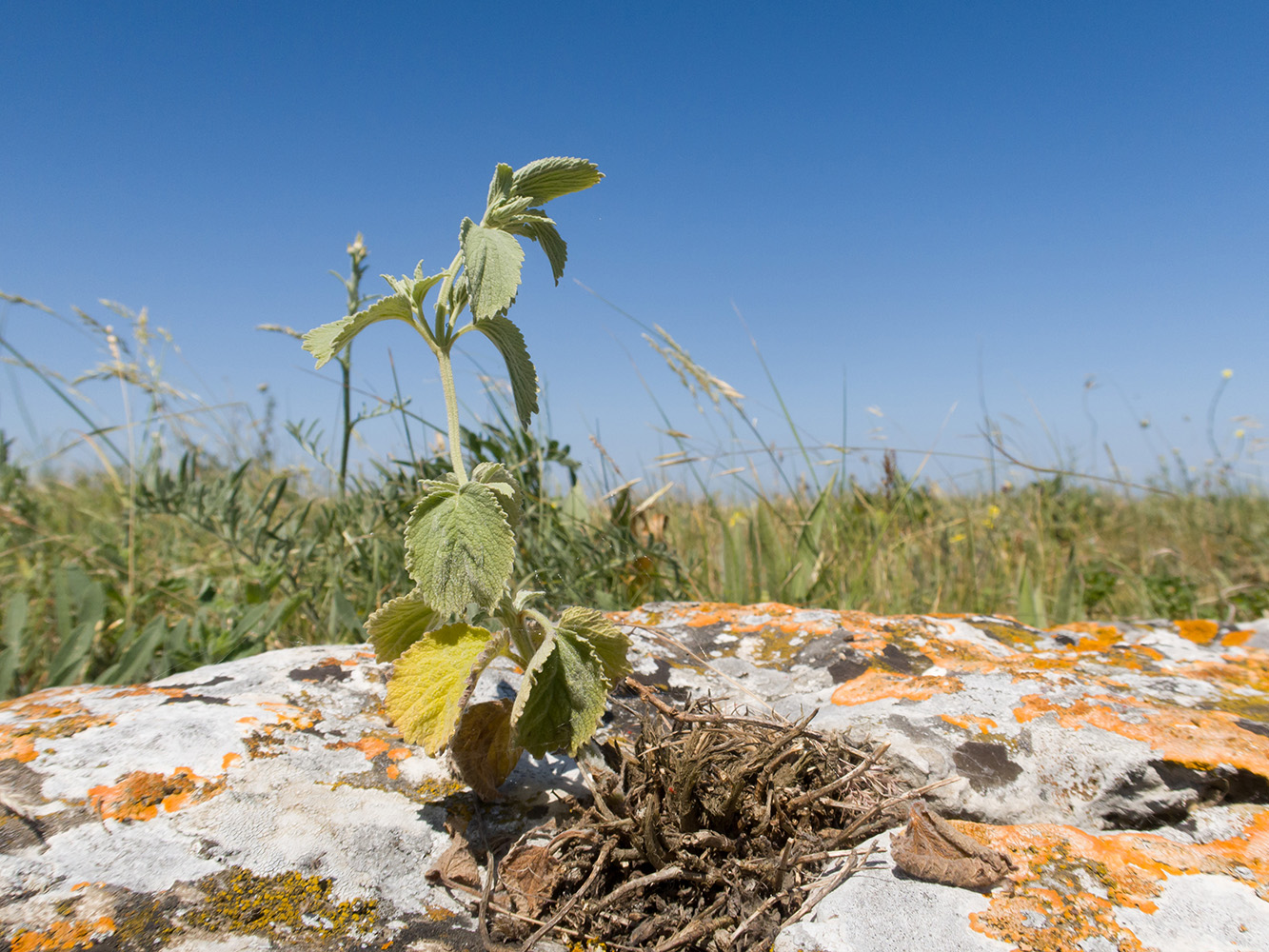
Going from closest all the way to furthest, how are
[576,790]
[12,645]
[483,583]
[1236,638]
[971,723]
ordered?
[483,583]
[576,790]
[971,723]
[12,645]
[1236,638]

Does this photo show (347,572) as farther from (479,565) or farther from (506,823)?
(479,565)

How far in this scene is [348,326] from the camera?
123 cm

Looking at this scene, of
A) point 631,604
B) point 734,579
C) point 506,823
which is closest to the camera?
point 506,823

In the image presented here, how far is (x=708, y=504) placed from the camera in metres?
3.48

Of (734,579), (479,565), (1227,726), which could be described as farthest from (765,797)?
(734,579)

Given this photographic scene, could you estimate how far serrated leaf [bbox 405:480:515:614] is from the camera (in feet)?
3.60

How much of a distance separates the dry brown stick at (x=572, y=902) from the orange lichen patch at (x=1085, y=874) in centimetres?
59

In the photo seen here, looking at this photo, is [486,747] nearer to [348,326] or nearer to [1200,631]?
[348,326]

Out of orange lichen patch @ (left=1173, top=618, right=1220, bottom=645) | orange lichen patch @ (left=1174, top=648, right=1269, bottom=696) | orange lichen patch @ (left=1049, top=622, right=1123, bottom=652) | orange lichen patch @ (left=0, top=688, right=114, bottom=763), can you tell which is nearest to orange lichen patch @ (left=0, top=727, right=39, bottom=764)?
orange lichen patch @ (left=0, top=688, right=114, bottom=763)

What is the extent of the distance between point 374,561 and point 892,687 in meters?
1.84

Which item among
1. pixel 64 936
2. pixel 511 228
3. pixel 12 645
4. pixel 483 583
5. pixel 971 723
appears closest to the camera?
pixel 64 936

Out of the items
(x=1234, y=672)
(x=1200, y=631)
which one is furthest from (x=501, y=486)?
(x=1200, y=631)

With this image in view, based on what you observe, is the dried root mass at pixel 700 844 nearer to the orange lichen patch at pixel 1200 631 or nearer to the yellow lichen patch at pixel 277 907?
the yellow lichen patch at pixel 277 907

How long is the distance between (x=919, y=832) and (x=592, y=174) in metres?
1.31
